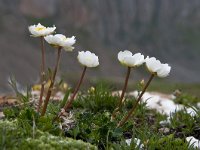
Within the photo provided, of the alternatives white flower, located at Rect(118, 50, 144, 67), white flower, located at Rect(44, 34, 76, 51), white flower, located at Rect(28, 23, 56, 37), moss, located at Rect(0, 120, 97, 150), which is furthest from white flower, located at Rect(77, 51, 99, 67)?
moss, located at Rect(0, 120, 97, 150)

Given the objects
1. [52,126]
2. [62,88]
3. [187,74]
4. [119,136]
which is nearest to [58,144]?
[52,126]

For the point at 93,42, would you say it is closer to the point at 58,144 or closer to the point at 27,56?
the point at 27,56

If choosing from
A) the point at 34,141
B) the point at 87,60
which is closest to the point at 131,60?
the point at 87,60

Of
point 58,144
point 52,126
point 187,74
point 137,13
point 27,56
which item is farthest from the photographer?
point 137,13

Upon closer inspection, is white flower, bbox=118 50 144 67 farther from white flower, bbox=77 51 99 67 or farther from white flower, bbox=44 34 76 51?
white flower, bbox=44 34 76 51

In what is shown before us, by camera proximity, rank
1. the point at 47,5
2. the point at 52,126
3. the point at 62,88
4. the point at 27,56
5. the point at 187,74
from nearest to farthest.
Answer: the point at 52,126, the point at 62,88, the point at 27,56, the point at 47,5, the point at 187,74

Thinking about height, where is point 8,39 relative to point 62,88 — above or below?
above

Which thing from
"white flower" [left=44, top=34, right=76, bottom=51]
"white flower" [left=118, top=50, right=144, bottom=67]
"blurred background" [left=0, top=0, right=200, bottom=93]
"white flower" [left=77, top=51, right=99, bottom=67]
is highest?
"blurred background" [left=0, top=0, right=200, bottom=93]
